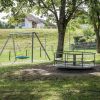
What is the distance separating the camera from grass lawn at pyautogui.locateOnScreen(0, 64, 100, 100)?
11.9m

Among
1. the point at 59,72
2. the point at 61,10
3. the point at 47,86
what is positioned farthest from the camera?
the point at 61,10

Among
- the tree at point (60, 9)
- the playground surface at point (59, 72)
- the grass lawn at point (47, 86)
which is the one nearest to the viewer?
the grass lawn at point (47, 86)

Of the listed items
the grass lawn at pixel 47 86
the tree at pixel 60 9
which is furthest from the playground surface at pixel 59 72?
the tree at pixel 60 9

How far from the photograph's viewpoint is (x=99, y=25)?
42562 mm

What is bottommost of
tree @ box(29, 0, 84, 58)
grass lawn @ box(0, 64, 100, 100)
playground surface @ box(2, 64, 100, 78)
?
grass lawn @ box(0, 64, 100, 100)

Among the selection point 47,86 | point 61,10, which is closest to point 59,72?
point 47,86

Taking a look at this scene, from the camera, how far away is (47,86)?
1370 centimetres

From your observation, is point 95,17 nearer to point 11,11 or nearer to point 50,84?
point 11,11

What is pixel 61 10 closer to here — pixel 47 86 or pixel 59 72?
pixel 59 72

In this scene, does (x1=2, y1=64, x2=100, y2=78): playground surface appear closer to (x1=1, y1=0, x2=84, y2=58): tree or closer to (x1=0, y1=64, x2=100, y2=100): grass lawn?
(x1=0, y1=64, x2=100, y2=100): grass lawn

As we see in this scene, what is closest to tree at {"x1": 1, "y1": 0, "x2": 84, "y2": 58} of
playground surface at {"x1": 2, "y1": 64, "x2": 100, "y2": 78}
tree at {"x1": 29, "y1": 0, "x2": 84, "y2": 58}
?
tree at {"x1": 29, "y1": 0, "x2": 84, "y2": 58}

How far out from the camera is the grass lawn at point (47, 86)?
11.9 m

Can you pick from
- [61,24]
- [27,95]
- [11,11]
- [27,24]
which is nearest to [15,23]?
[11,11]

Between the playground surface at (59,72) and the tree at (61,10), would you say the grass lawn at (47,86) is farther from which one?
the tree at (61,10)
